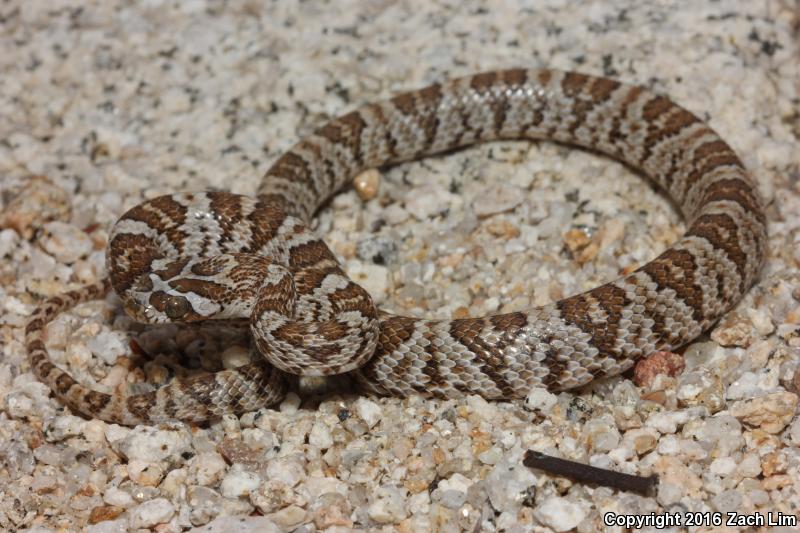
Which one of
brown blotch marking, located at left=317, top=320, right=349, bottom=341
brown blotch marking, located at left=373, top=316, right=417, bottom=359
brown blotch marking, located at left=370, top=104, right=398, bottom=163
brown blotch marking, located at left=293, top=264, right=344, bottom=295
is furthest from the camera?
brown blotch marking, located at left=370, top=104, right=398, bottom=163

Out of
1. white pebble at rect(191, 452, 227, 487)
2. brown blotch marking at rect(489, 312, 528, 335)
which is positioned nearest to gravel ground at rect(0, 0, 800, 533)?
white pebble at rect(191, 452, 227, 487)

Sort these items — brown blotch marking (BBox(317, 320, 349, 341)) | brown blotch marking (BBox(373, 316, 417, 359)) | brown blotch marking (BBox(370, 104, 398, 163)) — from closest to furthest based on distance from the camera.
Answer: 1. brown blotch marking (BBox(317, 320, 349, 341))
2. brown blotch marking (BBox(373, 316, 417, 359))
3. brown blotch marking (BBox(370, 104, 398, 163))

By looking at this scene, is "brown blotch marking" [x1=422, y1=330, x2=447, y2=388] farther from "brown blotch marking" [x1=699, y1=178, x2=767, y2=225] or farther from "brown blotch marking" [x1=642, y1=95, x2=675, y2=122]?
"brown blotch marking" [x1=642, y1=95, x2=675, y2=122]

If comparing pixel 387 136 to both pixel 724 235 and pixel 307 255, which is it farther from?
pixel 724 235

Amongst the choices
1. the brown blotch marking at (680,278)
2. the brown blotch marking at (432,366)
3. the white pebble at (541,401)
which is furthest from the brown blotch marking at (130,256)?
the brown blotch marking at (680,278)

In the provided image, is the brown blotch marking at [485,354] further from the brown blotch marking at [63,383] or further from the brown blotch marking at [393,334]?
the brown blotch marking at [63,383]
